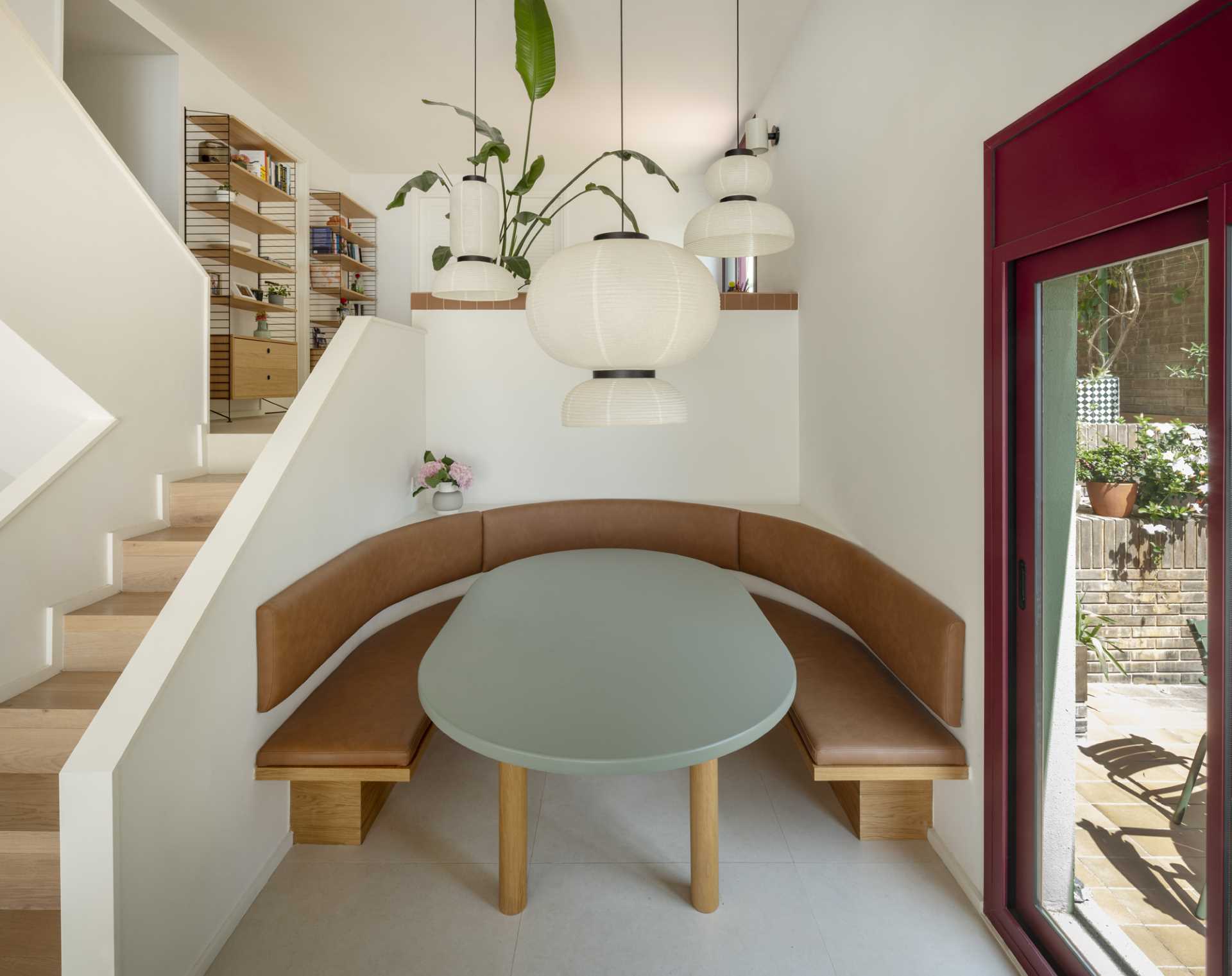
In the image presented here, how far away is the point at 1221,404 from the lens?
115 cm

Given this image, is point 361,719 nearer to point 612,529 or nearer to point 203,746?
point 203,746

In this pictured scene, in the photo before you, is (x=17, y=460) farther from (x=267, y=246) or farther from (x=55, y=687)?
(x=267, y=246)

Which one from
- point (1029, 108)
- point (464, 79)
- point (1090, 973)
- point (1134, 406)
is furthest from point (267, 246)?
point (1090, 973)

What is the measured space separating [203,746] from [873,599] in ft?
6.81

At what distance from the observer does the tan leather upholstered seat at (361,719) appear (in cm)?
195

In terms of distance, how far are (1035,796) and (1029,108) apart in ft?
5.55

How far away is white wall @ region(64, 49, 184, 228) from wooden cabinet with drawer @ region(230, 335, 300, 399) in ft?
2.75

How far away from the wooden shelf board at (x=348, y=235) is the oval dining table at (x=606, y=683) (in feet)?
15.9

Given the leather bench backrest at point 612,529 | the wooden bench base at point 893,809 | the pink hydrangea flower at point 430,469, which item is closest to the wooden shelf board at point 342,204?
the pink hydrangea flower at point 430,469

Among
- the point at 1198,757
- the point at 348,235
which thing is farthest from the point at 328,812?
the point at 348,235

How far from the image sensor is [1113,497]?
57.7 inches

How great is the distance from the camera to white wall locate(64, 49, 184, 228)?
406 centimetres

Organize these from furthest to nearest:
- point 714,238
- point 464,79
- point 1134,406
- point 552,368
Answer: point 464,79, point 552,368, point 714,238, point 1134,406

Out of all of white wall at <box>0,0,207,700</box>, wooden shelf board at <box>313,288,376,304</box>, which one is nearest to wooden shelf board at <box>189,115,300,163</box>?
wooden shelf board at <box>313,288,376,304</box>
